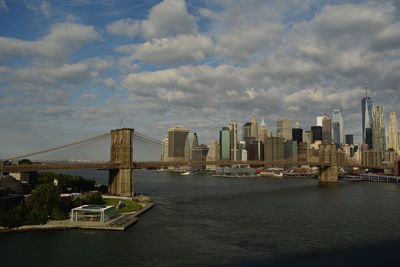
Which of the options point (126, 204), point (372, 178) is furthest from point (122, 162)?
point (372, 178)

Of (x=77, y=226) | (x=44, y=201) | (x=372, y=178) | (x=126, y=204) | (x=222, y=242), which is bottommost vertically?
(x=222, y=242)

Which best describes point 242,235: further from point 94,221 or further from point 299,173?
point 299,173

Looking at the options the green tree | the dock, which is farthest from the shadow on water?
the dock

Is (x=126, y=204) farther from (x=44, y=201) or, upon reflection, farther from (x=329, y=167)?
(x=329, y=167)

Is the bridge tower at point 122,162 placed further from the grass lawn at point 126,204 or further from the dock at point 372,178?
the dock at point 372,178

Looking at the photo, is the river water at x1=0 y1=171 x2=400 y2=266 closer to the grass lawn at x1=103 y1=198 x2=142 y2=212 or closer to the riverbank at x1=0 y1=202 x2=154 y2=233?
the riverbank at x1=0 y1=202 x2=154 y2=233

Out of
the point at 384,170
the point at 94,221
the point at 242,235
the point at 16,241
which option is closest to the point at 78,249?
the point at 16,241
